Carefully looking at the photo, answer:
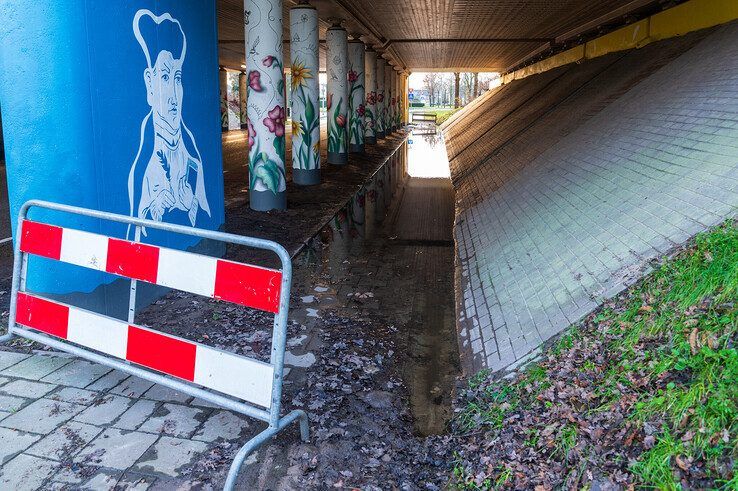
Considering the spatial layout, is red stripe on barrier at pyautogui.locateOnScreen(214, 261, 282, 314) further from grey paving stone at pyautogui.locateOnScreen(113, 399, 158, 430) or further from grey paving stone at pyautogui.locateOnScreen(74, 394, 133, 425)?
grey paving stone at pyautogui.locateOnScreen(74, 394, 133, 425)

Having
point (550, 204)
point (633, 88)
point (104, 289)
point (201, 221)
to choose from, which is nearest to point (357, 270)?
point (201, 221)

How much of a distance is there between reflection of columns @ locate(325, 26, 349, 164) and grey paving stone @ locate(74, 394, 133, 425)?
57.6 ft

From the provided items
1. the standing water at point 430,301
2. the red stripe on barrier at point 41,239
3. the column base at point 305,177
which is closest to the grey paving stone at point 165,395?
the red stripe on barrier at point 41,239

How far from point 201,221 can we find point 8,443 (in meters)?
4.37

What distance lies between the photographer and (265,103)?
39.4ft

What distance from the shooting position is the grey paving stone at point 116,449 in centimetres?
355

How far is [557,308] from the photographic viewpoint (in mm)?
4816

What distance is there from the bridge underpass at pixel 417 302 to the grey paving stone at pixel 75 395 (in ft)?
A: 0.05

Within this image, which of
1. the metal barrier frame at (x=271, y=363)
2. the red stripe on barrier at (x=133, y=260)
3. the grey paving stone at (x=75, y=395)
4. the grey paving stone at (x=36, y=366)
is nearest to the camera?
the metal barrier frame at (x=271, y=363)

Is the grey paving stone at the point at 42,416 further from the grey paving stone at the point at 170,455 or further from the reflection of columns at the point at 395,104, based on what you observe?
the reflection of columns at the point at 395,104

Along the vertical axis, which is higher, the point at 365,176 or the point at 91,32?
the point at 91,32

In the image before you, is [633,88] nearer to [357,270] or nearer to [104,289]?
[357,270]

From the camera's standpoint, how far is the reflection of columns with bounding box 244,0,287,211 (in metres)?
11.6

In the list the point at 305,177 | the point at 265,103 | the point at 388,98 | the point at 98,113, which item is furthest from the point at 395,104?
the point at 98,113
